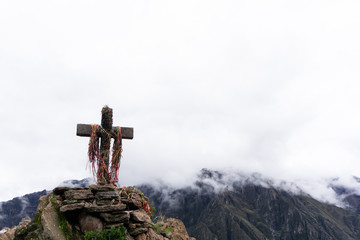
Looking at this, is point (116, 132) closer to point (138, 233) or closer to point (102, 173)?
point (102, 173)

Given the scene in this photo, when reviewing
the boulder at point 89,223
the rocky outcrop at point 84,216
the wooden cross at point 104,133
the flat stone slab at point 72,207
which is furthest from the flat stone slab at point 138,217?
the wooden cross at point 104,133

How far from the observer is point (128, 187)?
1153 centimetres

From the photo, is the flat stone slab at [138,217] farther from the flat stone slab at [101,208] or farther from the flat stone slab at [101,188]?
the flat stone slab at [101,188]

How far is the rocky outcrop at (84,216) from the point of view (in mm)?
9305

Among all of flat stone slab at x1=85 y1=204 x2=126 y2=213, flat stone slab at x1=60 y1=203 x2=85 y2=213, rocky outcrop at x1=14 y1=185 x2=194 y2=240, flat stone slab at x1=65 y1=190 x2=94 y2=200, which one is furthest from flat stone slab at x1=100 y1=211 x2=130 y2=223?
flat stone slab at x1=65 y1=190 x2=94 y2=200

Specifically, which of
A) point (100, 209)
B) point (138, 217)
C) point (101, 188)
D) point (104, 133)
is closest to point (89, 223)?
point (100, 209)

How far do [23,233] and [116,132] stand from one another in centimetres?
560

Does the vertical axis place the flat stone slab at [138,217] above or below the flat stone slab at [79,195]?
below

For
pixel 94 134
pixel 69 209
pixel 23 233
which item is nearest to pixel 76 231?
pixel 69 209

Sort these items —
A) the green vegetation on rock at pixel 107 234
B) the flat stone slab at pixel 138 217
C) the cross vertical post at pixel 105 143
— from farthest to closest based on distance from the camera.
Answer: the cross vertical post at pixel 105 143 → the flat stone slab at pixel 138 217 → the green vegetation on rock at pixel 107 234

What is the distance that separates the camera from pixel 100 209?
9.51 meters

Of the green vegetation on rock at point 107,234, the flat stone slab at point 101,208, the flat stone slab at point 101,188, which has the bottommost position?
the green vegetation on rock at point 107,234

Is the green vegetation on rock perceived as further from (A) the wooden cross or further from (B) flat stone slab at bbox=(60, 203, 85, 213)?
(A) the wooden cross

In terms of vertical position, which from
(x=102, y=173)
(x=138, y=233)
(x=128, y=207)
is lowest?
(x=138, y=233)
